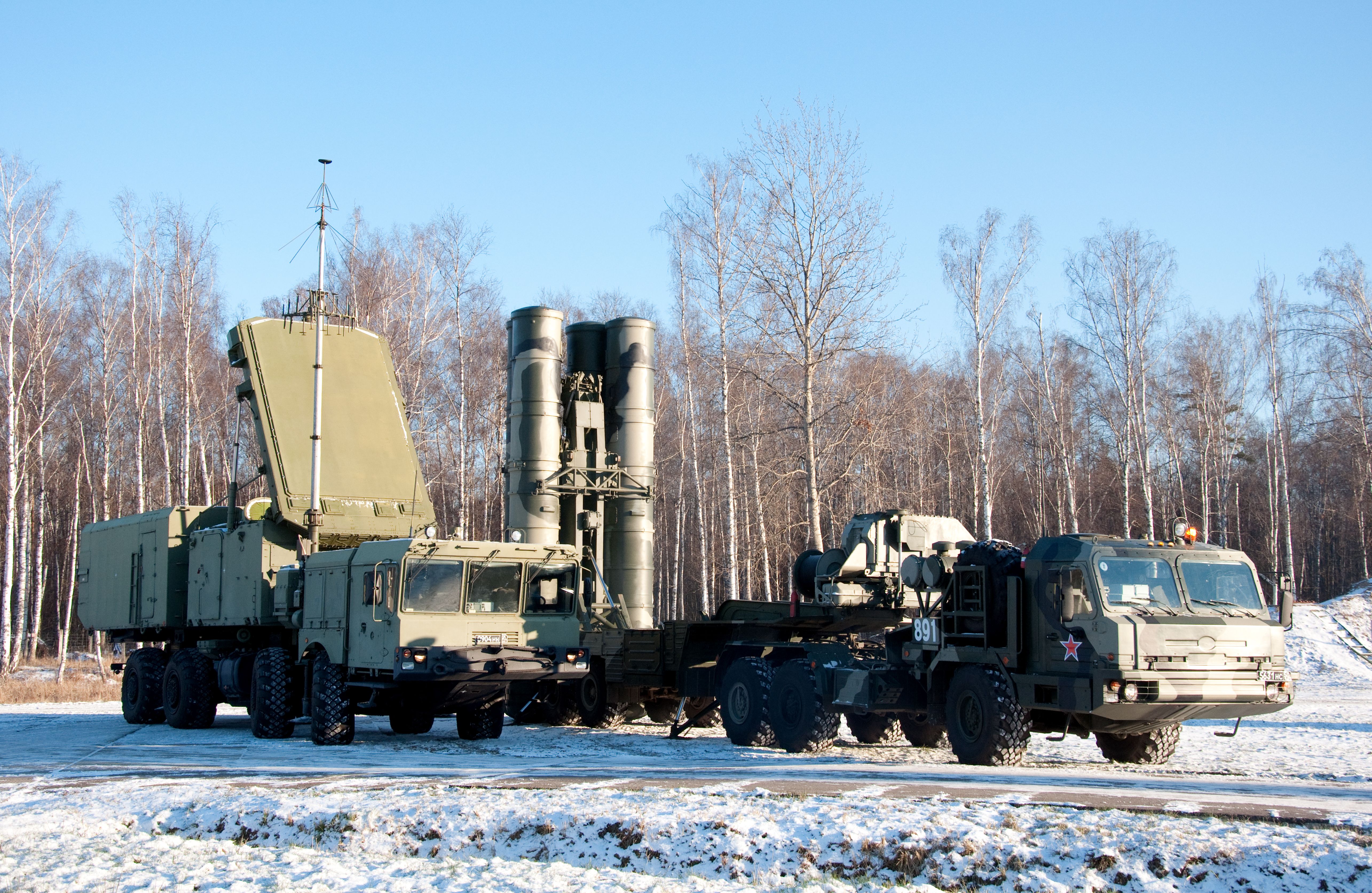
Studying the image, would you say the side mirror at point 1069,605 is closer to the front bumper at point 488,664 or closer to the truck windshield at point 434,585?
the front bumper at point 488,664

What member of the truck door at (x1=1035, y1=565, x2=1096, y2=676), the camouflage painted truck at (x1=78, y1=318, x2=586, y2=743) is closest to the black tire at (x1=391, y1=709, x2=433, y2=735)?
the camouflage painted truck at (x1=78, y1=318, x2=586, y2=743)

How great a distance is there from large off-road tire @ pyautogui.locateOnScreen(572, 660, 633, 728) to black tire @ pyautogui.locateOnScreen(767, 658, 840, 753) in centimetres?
349

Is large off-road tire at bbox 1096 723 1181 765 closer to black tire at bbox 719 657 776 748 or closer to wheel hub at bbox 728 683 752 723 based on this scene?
black tire at bbox 719 657 776 748

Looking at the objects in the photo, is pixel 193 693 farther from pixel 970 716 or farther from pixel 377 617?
pixel 970 716

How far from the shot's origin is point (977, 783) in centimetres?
906

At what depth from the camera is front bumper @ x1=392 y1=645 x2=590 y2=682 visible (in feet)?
42.7

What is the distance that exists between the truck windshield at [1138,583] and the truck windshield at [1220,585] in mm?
170

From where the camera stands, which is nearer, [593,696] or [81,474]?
[593,696]

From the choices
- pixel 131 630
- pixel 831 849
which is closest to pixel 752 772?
pixel 831 849

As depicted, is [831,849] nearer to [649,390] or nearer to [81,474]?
[649,390]

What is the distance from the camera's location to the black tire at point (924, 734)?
1410 centimetres

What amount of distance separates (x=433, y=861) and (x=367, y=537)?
10320 millimetres

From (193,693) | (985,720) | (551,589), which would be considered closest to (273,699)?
(193,693)

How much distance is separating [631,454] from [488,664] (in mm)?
8067
